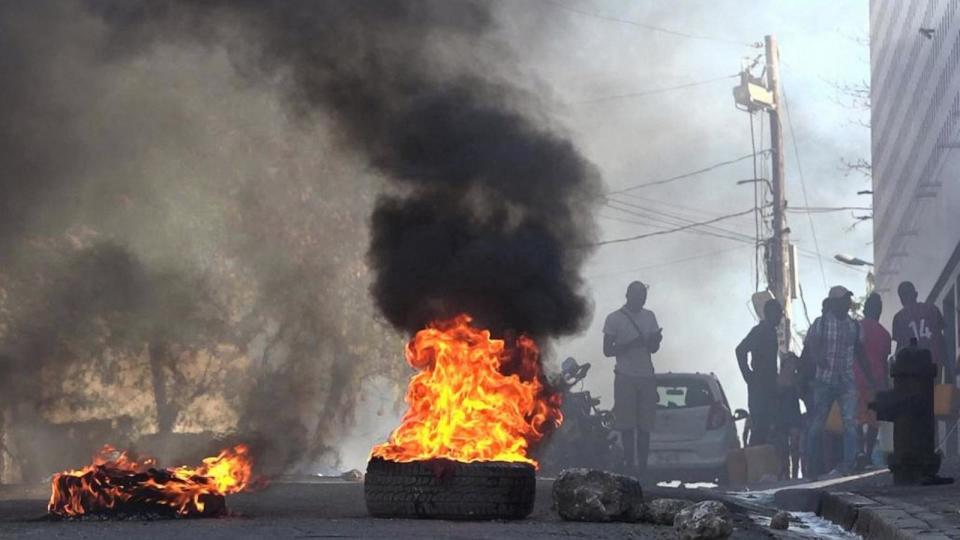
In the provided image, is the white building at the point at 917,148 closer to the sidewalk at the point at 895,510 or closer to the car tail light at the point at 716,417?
the car tail light at the point at 716,417

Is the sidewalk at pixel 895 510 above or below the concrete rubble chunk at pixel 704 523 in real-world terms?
above

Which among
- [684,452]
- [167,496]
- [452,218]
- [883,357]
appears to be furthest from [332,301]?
[167,496]

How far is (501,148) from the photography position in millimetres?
13469

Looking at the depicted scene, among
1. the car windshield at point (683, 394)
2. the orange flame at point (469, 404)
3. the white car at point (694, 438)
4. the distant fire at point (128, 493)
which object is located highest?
the car windshield at point (683, 394)

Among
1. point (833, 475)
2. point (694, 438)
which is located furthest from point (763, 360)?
point (833, 475)

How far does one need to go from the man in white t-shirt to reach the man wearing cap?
1.65 m

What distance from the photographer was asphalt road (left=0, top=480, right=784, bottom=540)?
29.8ft

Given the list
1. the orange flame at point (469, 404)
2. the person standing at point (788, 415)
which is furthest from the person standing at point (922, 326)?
the orange flame at point (469, 404)

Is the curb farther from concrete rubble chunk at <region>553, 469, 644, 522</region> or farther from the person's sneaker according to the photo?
the person's sneaker

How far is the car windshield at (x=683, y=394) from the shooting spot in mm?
22453

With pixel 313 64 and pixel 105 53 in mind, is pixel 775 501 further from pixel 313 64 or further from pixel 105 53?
pixel 105 53

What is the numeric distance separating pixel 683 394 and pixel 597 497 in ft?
40.5

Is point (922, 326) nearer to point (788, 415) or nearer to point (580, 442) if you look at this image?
point (788, 415)

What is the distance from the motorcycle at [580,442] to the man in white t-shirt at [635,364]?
78 cm
